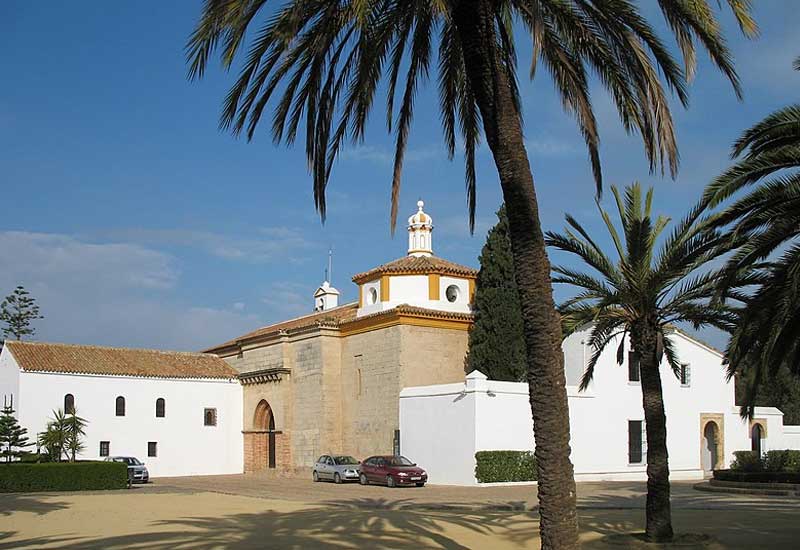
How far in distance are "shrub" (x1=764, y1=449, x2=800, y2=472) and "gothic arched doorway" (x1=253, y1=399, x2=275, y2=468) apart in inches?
887

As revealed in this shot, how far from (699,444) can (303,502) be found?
21.6m

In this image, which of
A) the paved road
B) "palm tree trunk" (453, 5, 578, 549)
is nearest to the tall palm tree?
"palm tree trunk" (453, 5, 578, 549)

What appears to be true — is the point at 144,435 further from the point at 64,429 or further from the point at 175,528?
the point at 175,528

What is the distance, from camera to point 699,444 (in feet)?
132

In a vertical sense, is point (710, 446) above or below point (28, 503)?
above

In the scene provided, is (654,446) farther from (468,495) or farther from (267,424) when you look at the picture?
(267,424)

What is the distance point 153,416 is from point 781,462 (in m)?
27.6

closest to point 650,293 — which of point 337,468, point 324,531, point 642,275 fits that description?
point 642,275

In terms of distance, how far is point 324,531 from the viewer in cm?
1744

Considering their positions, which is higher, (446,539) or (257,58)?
(257,58)

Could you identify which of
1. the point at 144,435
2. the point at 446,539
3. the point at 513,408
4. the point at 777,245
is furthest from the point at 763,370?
Answer: the point at 144,435

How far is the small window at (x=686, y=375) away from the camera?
4006 centimetres

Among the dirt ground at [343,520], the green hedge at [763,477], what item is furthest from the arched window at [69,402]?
the green hedge at [763,477]

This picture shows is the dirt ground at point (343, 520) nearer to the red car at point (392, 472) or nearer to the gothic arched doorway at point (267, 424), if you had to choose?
the red car at point (392, 472)
